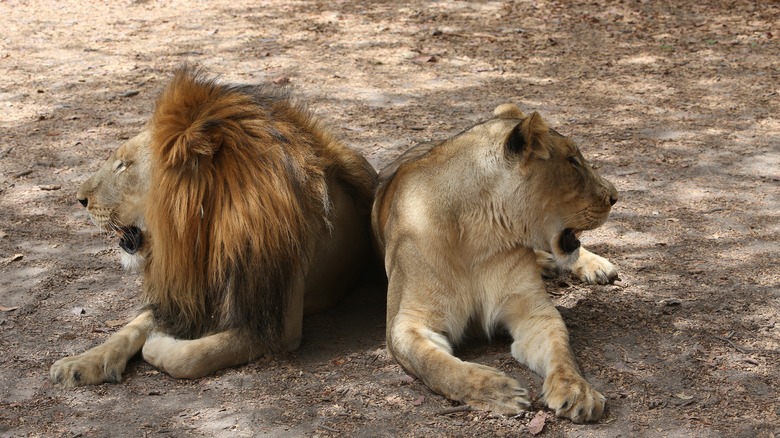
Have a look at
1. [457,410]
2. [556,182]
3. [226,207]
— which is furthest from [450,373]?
[226,207]

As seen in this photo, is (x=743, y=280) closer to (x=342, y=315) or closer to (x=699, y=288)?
(x=699, y=288)

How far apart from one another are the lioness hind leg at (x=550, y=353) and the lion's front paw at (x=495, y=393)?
105 mm

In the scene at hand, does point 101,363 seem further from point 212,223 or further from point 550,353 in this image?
point 550,353

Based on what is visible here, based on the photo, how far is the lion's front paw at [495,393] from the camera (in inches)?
138

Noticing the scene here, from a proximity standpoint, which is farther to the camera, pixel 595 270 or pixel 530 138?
pixel 595 270

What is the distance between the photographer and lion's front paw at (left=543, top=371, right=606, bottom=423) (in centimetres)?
346

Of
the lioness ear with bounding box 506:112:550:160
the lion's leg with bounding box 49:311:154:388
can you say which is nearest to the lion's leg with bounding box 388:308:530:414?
the lioness ear with bounding box 506:112:550:160

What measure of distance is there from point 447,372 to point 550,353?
0.39m

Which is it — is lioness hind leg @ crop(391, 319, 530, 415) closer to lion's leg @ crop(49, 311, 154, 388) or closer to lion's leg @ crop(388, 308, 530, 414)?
lion's leg @ crop(388, 308, 530, 414)

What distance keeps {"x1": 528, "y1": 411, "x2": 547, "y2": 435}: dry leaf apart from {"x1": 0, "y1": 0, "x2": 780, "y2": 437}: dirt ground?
0.02m

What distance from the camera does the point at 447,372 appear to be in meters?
3.65

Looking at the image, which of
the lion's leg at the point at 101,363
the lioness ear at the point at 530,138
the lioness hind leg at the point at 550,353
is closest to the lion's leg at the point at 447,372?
the lioness hind leg at the point at 550,353

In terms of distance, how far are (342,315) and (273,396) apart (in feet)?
2.84

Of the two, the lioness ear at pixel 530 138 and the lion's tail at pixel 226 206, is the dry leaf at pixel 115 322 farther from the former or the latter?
the lioness ear at pixel 530 138
